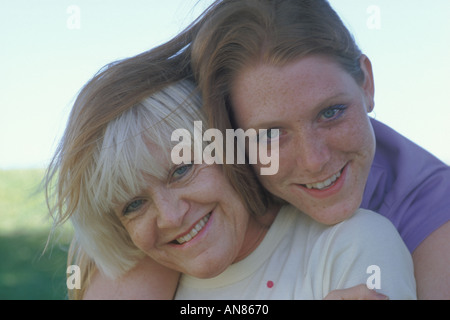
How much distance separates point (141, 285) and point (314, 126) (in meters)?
0.94

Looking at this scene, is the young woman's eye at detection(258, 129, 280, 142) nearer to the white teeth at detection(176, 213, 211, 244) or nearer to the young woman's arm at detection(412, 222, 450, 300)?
the white teeth at detection(176, 213, 211, 244)

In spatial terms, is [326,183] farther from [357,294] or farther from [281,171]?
[357,294]

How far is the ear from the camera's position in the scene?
85.0 inches

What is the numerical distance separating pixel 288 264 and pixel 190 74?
2.52 ft

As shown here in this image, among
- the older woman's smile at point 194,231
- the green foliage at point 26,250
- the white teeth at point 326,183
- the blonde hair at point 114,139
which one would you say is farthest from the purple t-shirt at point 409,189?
the green foliage at point 26,250

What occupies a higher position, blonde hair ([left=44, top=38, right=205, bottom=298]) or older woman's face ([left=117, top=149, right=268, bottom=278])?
blonde hair ([left=44, top=38, right=205, bottom=298])

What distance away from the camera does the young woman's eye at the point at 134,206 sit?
2035mm

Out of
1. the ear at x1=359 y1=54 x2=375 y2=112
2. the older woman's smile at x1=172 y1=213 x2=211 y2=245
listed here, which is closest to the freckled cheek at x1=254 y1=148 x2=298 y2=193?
the older woman's smile at x1=172 y1=213 x2=211 y2=245

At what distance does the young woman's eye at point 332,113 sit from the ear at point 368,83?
206mm

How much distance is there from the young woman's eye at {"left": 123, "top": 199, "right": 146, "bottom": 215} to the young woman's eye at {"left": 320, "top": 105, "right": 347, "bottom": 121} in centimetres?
68

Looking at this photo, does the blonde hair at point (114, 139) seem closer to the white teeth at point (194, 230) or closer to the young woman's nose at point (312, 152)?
the white teeth at point (194, 230)

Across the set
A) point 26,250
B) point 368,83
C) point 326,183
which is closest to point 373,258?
point 326,183

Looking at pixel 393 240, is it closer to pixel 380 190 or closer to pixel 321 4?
pixel 380 190

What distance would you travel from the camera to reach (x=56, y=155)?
2.19m
